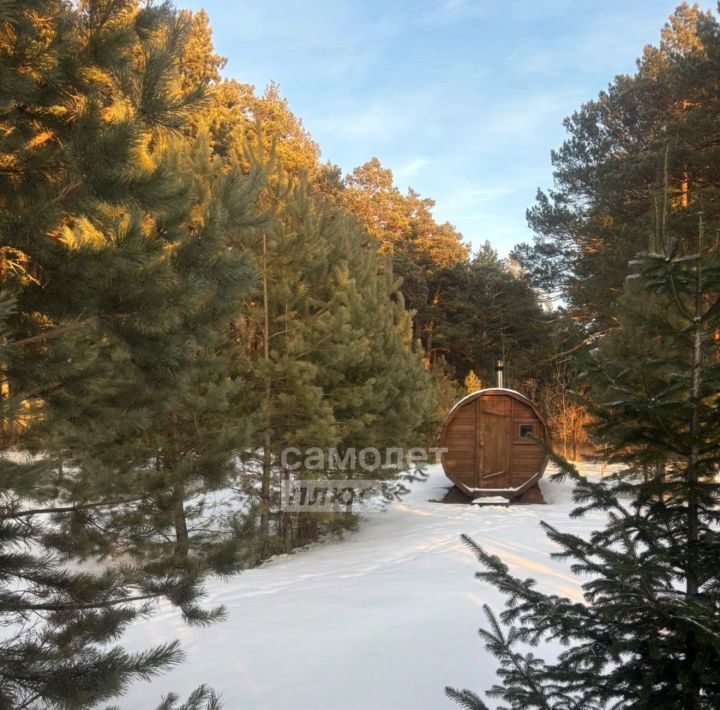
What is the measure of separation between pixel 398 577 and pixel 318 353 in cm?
349

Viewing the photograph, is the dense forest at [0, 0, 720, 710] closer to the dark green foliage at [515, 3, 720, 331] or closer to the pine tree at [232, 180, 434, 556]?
the pine tree at [232, 180, 434, 556]

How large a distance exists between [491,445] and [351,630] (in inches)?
340

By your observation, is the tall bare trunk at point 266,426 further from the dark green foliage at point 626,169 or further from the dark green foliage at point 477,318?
the dark green foliage at point 477,318

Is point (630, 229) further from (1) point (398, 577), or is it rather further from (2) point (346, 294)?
(1) point (398, 577)

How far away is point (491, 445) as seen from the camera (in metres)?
13.4

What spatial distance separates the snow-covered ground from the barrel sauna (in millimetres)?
3993

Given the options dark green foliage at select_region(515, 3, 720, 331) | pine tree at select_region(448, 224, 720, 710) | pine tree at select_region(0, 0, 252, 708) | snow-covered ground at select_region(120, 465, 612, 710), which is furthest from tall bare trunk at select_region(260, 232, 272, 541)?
dark green foliage at select_region(515, 3, 720, 331)

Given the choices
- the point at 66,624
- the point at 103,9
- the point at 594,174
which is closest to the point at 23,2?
the point at 103,9

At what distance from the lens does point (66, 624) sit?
3.16 m

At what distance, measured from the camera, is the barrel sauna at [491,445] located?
13336 mm

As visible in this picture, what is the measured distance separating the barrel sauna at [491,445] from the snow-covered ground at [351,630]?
399 cm

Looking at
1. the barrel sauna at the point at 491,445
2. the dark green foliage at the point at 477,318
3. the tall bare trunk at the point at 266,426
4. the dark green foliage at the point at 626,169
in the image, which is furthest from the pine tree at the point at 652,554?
the dark green foliage at the point at 477,318

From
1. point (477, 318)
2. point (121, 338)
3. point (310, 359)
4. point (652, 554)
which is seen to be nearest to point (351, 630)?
point (652, 554)

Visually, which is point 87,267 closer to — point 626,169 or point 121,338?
point 121,338
